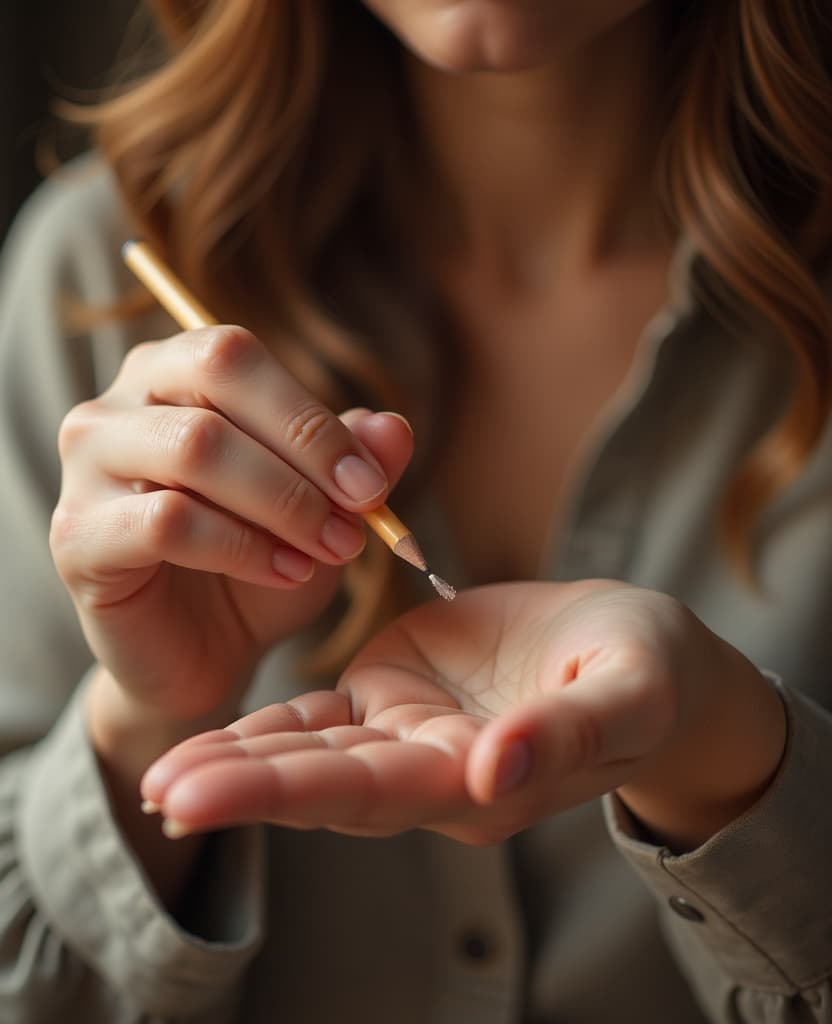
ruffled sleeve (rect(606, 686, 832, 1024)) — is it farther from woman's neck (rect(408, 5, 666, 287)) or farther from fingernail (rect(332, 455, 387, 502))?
woman's neck (rect(408, 5, 666, 287))

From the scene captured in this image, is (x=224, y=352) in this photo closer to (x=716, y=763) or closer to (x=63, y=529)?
(x=63, y=529)

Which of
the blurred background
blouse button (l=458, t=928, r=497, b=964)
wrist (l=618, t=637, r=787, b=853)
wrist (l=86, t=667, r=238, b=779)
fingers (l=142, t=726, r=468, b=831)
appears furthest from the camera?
the blurred background

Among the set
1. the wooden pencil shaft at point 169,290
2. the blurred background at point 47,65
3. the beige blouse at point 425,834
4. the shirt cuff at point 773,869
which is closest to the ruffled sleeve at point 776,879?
the shirt cuff at point 773,869

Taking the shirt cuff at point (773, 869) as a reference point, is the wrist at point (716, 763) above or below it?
above

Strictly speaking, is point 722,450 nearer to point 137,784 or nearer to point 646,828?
point 646,828

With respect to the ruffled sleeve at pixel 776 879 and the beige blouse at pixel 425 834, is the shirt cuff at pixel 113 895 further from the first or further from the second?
the ruffled sleeve at pixel 776 879

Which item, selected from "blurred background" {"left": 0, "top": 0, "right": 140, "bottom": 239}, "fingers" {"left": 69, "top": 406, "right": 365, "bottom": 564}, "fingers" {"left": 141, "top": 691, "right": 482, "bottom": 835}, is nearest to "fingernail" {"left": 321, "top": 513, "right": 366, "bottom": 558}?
"fingers" {"left": 69, "top": 406, "right": 365, "bottom": 564}

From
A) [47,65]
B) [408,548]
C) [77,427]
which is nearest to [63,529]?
[77,427]

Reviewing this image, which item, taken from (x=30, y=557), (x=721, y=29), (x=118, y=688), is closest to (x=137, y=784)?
(x=118, y=688)
